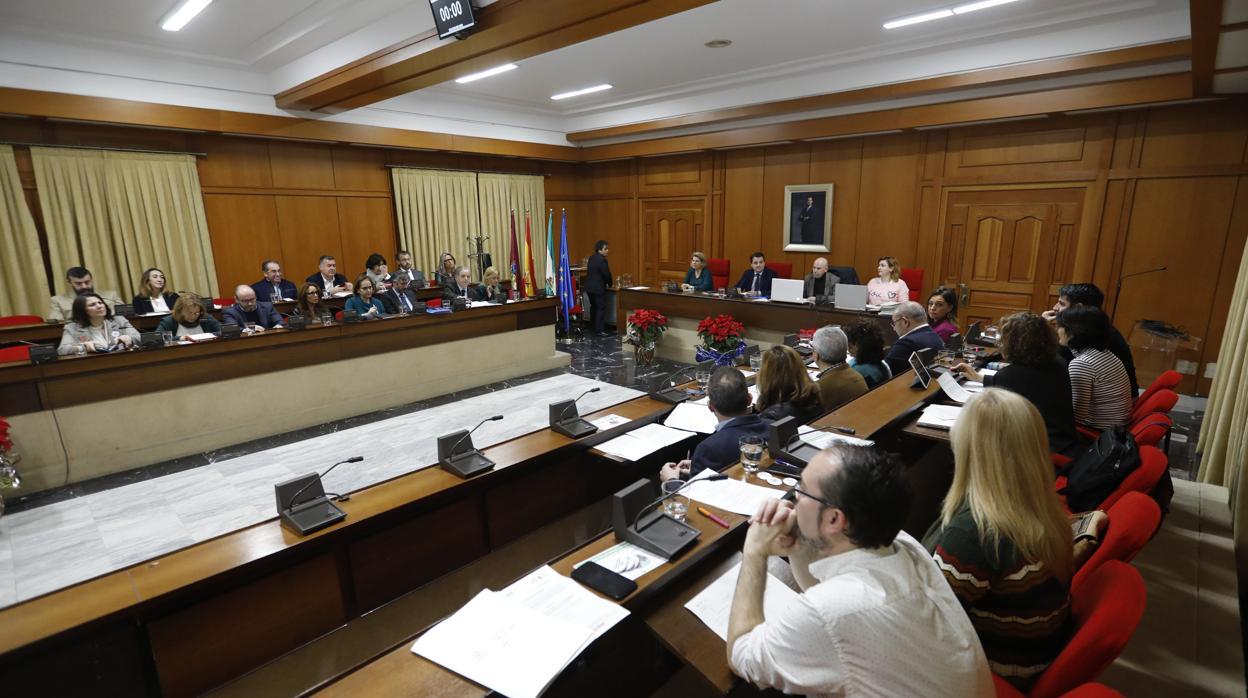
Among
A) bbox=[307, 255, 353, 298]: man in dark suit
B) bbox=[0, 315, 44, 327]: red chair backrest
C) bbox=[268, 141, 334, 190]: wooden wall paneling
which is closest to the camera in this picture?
bbox=[0, 315, 44, 327]: red chair backrest

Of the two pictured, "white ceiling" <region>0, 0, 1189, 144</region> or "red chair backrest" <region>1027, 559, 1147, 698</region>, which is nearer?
"red chair backrest" <region>1027, 559, 1147, 698</region>

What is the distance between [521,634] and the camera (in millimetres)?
1385

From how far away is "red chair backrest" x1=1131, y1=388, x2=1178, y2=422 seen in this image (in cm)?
273

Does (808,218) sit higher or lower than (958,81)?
lower

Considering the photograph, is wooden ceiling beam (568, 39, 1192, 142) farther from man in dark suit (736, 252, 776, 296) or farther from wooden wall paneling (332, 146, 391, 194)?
wooden wall paneling (332, 146, 391, 194)

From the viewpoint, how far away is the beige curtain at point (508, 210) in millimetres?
9211

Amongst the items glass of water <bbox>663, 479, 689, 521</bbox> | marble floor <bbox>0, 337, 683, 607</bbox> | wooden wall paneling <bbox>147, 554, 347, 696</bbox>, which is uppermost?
glass of water <bbox>663, 479, 689, 521</bbox>

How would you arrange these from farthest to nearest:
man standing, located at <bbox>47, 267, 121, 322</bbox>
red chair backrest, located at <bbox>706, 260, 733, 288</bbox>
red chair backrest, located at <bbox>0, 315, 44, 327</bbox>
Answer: red chair backrest, located at <bbox>706, 260, 733, 288</bbox>, red chair backrest, located at <bbox>0, 315, 44, 327</bbox>, man standing, located at <bbox>47, 267, 121, 322</bbox>

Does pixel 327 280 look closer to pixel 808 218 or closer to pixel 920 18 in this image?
pixel 808 218

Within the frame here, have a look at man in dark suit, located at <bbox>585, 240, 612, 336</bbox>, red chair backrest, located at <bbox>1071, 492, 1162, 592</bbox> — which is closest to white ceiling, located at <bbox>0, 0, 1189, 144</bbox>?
man in dark suit, located at <bbox>585, 240, 612, 336</bbox>

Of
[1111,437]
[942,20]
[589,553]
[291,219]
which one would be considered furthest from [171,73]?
[1111,437]

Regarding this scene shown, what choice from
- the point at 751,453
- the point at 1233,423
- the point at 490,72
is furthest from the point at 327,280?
the point at 1233,423

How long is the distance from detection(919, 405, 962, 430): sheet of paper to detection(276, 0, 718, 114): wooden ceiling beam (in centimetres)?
266

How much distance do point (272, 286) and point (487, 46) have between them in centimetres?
425
